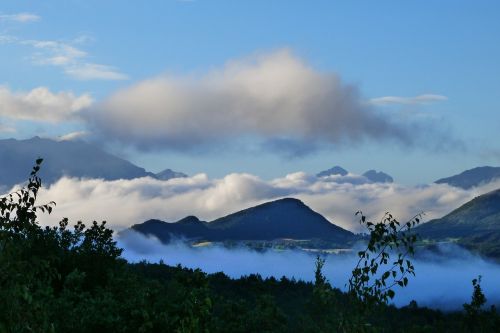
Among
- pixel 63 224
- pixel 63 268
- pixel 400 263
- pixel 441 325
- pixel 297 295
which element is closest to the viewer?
pixel 400 263

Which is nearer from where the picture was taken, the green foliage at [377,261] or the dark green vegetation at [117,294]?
the dark green vegetation at [117,294]

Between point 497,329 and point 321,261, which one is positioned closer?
point 321,261

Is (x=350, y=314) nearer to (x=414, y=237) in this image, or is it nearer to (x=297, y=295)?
(x=414, y=237)

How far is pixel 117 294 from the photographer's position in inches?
1394

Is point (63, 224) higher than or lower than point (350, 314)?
higher

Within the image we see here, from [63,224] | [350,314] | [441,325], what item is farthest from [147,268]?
[350,314]

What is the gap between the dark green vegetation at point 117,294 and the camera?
1608 centimetres

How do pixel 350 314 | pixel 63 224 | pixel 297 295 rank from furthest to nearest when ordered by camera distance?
pixel 297 295, pixel 63 224, pixel 350 314

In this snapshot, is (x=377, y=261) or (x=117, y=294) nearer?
(x=377, y=261)

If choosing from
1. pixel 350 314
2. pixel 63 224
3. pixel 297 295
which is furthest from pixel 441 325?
pixel 350 314

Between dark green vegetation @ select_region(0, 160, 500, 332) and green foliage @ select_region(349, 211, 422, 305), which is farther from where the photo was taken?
green foliage @ select_region(349, 211, 422, 305)

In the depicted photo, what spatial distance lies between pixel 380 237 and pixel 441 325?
63.2 meters

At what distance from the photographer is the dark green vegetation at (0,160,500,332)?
16.1m

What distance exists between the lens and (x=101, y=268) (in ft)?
144
